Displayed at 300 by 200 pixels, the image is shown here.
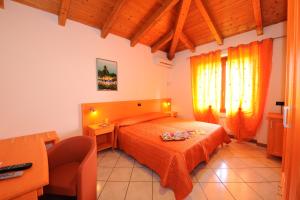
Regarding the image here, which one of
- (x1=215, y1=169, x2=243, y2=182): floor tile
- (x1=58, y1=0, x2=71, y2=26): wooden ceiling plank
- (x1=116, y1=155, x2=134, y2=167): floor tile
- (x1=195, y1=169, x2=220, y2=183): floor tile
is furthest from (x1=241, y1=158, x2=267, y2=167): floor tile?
(x1=58, y1=0, x2=71, y2=26): wooden ceiling plank

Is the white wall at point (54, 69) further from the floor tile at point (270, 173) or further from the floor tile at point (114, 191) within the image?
the floor tile at point (114, 191)

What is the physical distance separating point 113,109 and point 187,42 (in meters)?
2.99

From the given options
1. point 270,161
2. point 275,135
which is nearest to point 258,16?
point 275,135

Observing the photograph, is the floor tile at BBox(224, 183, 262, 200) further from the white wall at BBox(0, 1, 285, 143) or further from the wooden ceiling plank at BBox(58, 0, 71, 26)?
the wooden ceiling plank at BBox(58, 0, 71, 26)

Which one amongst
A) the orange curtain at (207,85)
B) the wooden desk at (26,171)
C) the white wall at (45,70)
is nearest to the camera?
the wooden desk at (26,171)

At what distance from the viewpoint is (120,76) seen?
3.46 meters

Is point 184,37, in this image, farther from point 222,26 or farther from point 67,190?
point 67,190

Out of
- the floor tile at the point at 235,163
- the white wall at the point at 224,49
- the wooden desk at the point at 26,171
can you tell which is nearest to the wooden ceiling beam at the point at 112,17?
the wooden desk at the point at 26,171

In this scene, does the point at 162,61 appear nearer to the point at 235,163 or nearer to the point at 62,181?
the point at 235,163

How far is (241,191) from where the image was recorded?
171 cm

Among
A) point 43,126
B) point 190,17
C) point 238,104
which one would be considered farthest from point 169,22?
point 43,126

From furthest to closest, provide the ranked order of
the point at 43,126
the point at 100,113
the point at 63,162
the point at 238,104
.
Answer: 1. the point at 238,104
2. the point at 100,113
3. the point at 43,126
4. the point at 63,162

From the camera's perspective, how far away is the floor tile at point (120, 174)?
200cm

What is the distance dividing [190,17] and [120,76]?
2.39 m
